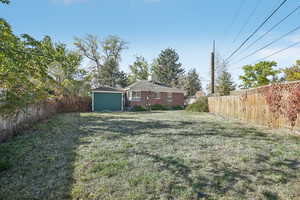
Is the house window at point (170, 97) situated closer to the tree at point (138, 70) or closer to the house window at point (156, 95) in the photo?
the house window at point (156, 95)

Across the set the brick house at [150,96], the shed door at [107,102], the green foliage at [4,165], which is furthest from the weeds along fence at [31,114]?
the brick house at [150,96]

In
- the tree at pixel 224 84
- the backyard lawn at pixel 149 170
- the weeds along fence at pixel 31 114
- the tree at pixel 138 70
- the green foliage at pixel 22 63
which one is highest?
the tree at pixel 138 70

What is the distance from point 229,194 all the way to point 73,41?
3302 cm

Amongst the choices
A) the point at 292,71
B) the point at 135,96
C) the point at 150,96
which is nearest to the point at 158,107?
the point at 150,96

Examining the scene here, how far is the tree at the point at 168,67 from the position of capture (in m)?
39.6

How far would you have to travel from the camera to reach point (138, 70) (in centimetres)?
3800

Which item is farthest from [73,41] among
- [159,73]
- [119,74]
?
[159,73]

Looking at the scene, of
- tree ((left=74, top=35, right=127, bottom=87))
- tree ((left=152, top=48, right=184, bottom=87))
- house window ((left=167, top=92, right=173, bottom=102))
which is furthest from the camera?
tree ((left=152, top=48, right=184, bottom=87))

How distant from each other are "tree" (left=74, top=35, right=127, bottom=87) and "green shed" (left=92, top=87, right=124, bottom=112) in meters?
12.6

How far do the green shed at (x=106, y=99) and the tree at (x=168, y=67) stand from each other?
69.6 ft

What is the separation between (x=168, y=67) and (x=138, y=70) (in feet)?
24.4

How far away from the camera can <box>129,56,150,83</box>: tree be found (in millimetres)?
37688

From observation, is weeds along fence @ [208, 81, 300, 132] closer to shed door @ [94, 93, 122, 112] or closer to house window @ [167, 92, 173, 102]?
house window @ [167, 92, 173, 102]

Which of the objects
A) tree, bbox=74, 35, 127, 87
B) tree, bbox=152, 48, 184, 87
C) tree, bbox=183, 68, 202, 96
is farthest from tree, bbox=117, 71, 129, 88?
tree, bbox=183, 68, 202, 96
